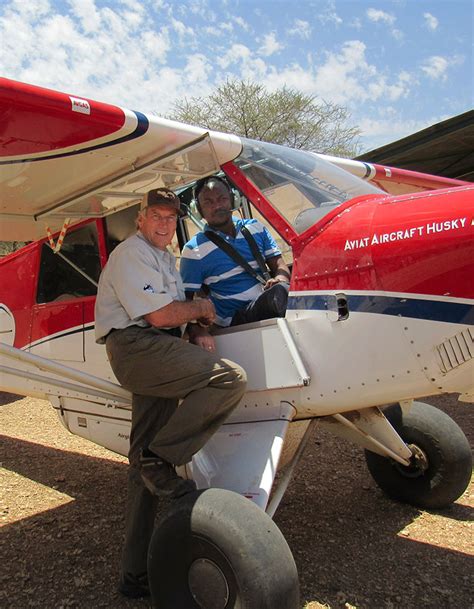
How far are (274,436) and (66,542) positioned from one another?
1725mm

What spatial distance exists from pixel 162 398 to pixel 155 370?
0.27 meters

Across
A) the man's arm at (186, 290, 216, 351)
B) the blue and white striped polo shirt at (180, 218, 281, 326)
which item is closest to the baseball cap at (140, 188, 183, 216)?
the blue and white striped polo shirt at (180, 218, 281, 326)

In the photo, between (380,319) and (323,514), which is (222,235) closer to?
(380,319)

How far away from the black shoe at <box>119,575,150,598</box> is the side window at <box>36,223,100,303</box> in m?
1.85

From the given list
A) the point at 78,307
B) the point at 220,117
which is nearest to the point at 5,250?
the point at 220,117

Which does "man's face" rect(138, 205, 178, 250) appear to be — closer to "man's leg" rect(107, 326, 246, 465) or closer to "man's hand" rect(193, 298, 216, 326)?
"man's hand" rect(193, 298, 216, 326)

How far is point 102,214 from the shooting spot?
3775 millimetres

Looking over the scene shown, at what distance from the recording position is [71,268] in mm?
3967

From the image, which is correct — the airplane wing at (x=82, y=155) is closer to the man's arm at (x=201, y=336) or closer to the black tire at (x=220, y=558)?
the man's arm at (x=201, y=336)

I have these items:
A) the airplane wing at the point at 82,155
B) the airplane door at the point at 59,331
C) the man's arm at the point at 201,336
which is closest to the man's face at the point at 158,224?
the airplane wing at the point at 82,155

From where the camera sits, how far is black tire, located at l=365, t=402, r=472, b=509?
142 inches

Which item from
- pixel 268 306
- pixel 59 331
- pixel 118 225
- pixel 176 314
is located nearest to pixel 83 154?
pixel 118 225

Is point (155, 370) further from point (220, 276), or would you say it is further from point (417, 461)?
point (417, 461)

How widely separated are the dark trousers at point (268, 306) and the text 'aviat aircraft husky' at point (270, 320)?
0.08 m
